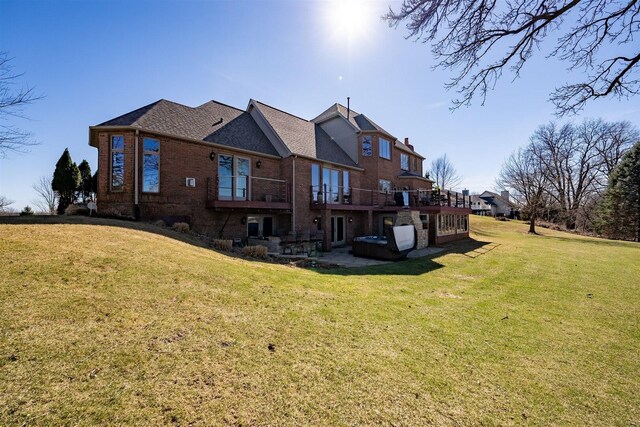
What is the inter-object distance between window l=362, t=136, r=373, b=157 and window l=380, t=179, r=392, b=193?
2470 millimetres

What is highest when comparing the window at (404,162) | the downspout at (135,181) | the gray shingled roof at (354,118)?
the gray shingled roof at (354,118)

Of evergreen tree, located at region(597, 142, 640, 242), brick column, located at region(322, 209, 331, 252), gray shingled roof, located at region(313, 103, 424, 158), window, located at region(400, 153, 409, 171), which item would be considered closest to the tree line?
evergreen tree, located at region(597, 142, 640, 242)

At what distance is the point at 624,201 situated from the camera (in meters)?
27.8

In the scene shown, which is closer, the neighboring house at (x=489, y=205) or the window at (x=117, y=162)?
the window at (x=117, y=162)

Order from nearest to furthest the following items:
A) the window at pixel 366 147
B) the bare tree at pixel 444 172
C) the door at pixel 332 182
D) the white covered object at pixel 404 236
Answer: the white covered object at pixel 404 236 < the door at pixel 332 182 < the window at pixel 366 147 < the bare tree at pixel 444 172

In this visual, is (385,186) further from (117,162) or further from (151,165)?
(117,162)

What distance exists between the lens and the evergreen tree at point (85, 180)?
55.8 feet

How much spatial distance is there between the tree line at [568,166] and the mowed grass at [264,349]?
37868 millimetres

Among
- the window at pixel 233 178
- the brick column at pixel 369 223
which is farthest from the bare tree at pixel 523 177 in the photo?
the window at pixel 233 178

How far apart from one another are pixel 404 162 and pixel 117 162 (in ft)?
75.3

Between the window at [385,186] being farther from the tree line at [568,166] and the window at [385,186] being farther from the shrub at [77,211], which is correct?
the tree line at [568,166]

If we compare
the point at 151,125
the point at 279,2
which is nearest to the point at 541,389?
the point at 279,2

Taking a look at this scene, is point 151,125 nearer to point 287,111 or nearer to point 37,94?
point 37,94

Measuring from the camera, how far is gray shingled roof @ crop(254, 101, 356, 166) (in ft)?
58.1
